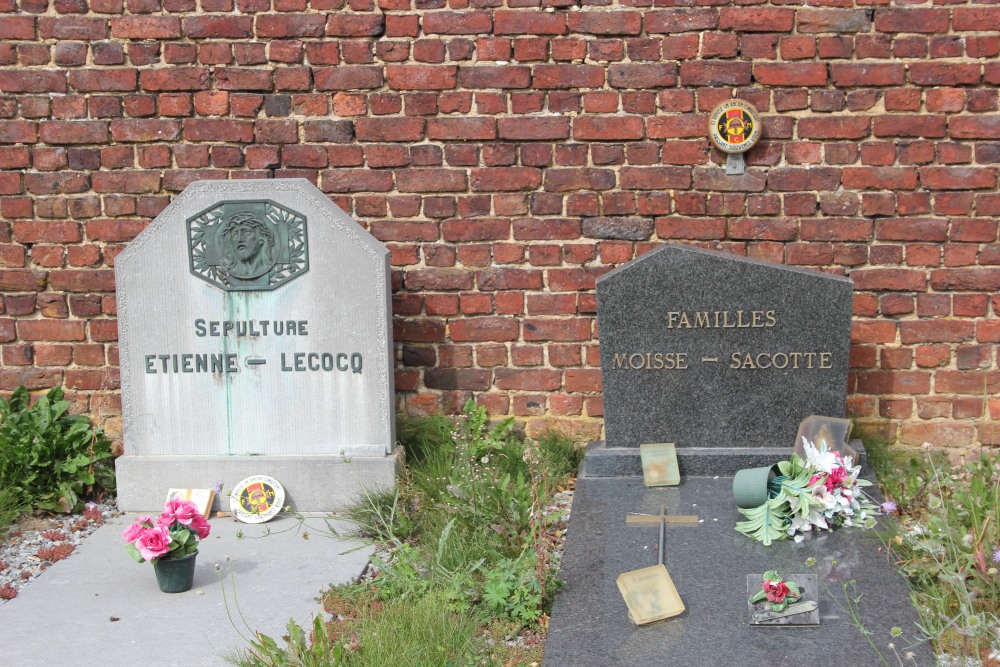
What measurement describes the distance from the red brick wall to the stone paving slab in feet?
4.12

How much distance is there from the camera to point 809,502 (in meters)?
4.02

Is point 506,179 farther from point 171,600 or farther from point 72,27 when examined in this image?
point 171,600

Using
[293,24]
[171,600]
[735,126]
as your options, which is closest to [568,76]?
[735,126]

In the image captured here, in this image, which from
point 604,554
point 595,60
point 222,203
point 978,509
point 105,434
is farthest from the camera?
point 105,434

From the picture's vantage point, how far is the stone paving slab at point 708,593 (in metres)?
3.05

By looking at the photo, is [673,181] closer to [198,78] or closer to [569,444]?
[569,444]

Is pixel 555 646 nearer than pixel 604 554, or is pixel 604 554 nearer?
pixel 555 646

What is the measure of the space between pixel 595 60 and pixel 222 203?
2.04 m

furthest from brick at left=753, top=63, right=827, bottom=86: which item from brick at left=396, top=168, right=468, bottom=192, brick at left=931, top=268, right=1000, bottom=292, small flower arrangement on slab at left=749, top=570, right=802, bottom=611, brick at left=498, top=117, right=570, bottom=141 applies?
small flower arrangement on slab at left=749, top=570, right=802, bottom=611

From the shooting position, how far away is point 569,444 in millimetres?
5207

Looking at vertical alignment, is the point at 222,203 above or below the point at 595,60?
below

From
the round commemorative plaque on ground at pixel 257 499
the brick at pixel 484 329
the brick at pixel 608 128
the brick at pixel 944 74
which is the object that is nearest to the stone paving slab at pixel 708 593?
the brick at pixel 484 329

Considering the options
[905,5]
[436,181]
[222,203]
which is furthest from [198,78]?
[905,5]

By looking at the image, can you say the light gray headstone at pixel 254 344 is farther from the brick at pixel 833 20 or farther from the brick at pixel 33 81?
the brick at pixel 833 20
